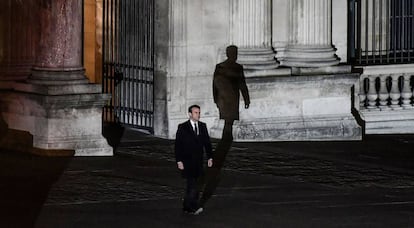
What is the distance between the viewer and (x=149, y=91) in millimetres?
27516

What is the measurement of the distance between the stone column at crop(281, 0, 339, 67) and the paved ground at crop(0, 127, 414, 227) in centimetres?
155

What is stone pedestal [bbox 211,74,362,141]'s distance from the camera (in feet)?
88.6

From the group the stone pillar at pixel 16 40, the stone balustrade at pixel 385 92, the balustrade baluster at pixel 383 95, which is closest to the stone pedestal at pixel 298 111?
the stone balustrade at pixel 385 92

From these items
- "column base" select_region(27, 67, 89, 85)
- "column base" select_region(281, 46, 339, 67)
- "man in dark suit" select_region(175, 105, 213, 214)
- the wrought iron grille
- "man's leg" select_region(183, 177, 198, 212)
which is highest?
the wrought iron grille

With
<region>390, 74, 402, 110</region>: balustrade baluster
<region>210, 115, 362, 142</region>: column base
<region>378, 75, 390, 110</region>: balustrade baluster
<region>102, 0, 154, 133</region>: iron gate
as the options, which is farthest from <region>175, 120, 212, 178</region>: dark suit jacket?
<region>390, 74, 402, 110</region>: balustrade baluster

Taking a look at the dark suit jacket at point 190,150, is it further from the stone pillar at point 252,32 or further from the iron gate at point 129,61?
the iron gate at point 129,61

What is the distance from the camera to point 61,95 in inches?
964

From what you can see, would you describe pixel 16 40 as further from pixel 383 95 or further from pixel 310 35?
pixel 383 95

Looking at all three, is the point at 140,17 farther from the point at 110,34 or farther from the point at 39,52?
the point at 39,52

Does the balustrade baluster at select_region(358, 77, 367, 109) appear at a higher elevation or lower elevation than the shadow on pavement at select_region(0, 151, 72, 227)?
higher

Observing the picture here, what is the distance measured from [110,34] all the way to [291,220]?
380 inches

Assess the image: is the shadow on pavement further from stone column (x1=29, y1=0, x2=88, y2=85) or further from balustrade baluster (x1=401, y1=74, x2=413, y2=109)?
balustrade baluster (x1=401, y1=74, x2=413, y2=109)

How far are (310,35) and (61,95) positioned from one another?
5116 millimetres

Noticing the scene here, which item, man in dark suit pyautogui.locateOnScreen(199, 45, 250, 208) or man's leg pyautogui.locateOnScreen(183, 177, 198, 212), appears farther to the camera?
man in dark suit pyautogui.locateOnScreen(199, 45, 250, 208)
